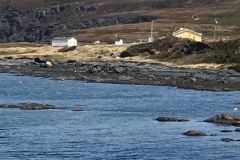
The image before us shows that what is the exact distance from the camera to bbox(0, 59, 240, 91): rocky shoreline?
76.6m

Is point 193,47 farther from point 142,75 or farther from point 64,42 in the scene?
point 64,42

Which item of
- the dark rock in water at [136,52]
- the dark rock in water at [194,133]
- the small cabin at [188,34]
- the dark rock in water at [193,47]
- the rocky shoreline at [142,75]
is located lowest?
the rocky shoreline at [142,75]

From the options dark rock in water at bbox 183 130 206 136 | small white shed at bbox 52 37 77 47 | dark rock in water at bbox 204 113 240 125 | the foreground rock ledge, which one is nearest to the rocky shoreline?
the foreground rock ledge

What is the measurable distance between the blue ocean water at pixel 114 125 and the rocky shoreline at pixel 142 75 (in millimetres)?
5610

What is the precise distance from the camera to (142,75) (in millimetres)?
87375

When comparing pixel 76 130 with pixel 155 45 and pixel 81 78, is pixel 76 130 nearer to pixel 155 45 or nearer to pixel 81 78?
pixel 81 78

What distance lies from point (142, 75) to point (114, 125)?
40.8m

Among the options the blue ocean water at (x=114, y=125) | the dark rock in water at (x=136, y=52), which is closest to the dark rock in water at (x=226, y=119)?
the blue ocean water at (x=114, y=125)

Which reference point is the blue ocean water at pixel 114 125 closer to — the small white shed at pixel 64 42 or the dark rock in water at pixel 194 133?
the dark rock in water at pixel 194 133

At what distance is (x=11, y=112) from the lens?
53.1 metres

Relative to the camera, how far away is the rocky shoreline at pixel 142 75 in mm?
76637

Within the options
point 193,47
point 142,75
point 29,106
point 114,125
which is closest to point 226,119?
point 114,125

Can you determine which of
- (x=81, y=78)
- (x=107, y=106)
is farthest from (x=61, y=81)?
A: (x=107, y=106)

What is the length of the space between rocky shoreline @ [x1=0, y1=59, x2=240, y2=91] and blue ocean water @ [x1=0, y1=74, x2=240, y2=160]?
5.61 m
